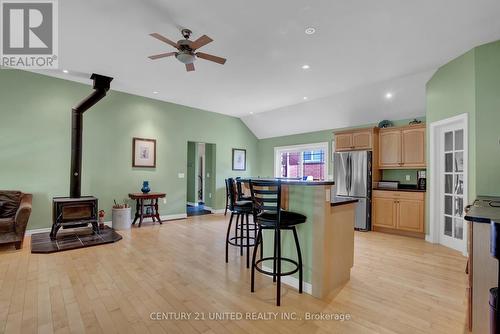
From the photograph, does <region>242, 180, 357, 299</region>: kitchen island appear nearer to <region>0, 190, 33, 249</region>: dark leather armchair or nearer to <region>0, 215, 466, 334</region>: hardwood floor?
<region>0, 215, 466, 334</region>: hardwood floor

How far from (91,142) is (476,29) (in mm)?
6631

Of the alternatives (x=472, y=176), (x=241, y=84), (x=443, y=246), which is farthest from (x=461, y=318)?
(x=241, y=84)

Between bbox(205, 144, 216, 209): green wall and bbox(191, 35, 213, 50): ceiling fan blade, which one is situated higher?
bbox(191, 35, 213, 50): ceiling fan blade

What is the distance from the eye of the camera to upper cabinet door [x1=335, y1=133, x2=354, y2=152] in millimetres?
5651

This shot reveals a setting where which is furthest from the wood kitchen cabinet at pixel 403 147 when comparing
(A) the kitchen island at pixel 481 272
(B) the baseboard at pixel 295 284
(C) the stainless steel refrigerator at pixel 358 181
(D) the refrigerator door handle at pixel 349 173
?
(B) the baseboard at pixel 295 284

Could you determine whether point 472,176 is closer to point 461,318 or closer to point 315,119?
point 461,318

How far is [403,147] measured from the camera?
498 cm

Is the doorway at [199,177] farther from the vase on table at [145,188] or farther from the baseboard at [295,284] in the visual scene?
the baseboard at [295,284]

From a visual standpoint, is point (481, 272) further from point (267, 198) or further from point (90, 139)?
point (90, 139)

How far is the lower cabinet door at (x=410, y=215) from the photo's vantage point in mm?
4582

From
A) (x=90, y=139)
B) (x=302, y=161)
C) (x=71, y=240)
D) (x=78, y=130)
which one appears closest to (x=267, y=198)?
(x=71, y=240)

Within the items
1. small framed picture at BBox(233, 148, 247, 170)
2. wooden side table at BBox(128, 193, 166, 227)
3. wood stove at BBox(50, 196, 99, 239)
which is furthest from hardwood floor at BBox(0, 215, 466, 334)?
small framed picture at BBox(233, 148, 247, 170)

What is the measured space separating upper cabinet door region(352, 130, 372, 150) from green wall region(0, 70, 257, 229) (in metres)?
3.91

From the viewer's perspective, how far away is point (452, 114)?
3830mm
